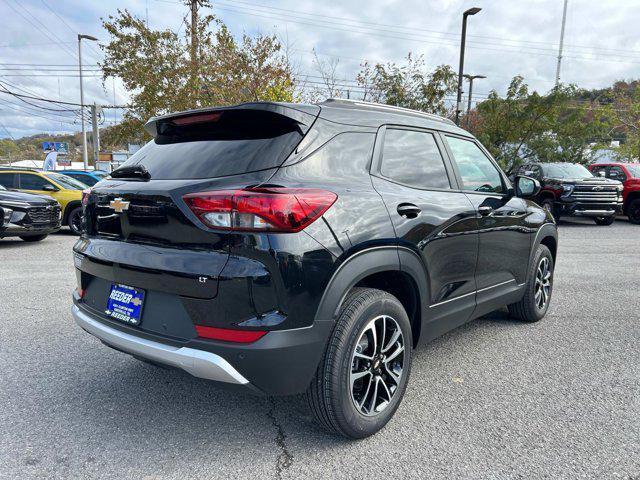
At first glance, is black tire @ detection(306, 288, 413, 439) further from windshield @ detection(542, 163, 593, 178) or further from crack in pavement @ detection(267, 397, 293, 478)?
windshield @ detection(542, 163, 593, 178)

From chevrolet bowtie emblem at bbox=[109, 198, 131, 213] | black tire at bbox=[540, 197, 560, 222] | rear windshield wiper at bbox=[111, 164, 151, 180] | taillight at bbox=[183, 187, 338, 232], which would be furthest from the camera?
black tire at bbox=[540, 197, 560, 222]

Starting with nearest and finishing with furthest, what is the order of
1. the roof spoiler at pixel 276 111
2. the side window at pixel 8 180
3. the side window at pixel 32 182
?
the roof spoiler at pixel 276 111 → the side window at pixel 8 180 → the side window at pixel 32 182

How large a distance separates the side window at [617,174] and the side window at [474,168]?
13.9 meters

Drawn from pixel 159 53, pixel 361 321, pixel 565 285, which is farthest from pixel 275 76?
pixel 361 321

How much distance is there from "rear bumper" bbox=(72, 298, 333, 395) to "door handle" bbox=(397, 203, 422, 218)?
31.9 inches

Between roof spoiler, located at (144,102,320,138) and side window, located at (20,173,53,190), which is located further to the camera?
side window, located at (20,173,53,190)

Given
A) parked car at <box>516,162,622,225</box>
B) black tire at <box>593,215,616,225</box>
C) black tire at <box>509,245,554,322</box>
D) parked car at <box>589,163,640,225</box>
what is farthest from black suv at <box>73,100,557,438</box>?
parked car at <box>589,163,640,225</box>

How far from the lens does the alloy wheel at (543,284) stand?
4.58 m

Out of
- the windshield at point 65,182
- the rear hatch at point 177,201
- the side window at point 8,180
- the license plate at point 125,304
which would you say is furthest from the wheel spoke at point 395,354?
the side window at point 8,180

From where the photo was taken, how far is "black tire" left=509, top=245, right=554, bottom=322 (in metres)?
4.36

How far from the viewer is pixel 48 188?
37.7 ft

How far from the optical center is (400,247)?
103 inches

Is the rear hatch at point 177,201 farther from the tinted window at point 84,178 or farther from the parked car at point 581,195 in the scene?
the tinted window at point 84,178

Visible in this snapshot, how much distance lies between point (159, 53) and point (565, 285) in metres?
18.7
